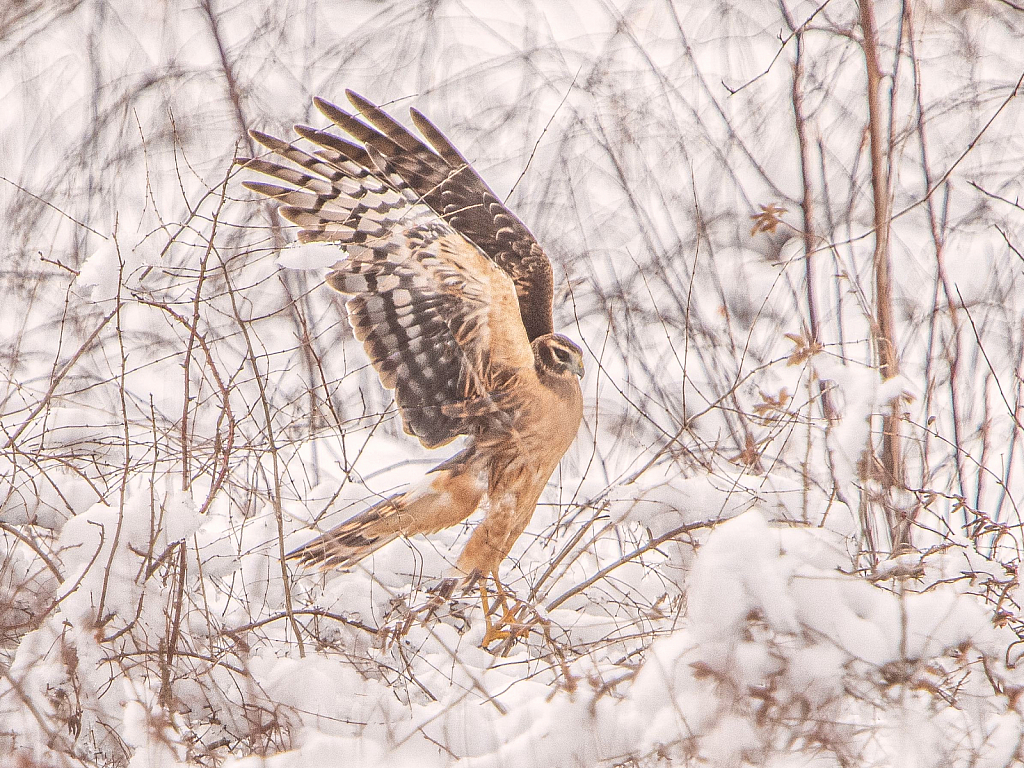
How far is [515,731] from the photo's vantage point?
1895mm

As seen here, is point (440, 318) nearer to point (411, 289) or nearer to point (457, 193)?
point (411, 289)

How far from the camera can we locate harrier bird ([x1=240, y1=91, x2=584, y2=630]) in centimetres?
260

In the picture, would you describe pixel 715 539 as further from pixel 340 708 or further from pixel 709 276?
pixel 709 276

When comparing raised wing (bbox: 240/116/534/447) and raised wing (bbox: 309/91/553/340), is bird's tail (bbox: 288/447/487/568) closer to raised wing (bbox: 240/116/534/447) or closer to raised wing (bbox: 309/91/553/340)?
raised wing (bbox: 240/116/534/447)

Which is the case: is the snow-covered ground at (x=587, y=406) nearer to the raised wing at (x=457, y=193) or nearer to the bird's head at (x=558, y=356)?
the raised wing at (x=457, y=193)

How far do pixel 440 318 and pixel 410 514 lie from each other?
576 millimetres

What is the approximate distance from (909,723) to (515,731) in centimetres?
74

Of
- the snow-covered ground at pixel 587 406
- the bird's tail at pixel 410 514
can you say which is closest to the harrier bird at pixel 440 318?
the bird's tail at pixel 410 514

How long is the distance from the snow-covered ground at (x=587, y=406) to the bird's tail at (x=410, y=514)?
0.08 m

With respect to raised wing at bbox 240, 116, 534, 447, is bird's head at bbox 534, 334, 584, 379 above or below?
below

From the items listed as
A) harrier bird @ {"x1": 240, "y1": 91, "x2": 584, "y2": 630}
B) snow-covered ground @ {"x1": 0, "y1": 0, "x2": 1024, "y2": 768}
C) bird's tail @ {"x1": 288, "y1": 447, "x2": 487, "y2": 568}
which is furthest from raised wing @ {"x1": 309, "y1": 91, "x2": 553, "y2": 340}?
bird's tail @ {"x1": 288, "y1": 447, "x2": 487, "y2": 568}

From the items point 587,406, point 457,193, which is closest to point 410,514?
point 587,406

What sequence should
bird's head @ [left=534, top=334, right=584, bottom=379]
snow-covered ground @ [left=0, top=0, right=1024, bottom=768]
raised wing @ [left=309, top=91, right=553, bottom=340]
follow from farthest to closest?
raised wing @ [left=309, top=91, right=553, bottom=340] → bird's head @ [left=534, top=334, right=584, bottom=379] → snow-covered ground @ [left=0, top=0, right=1024, bottom=768]

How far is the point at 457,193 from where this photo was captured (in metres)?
2.91
